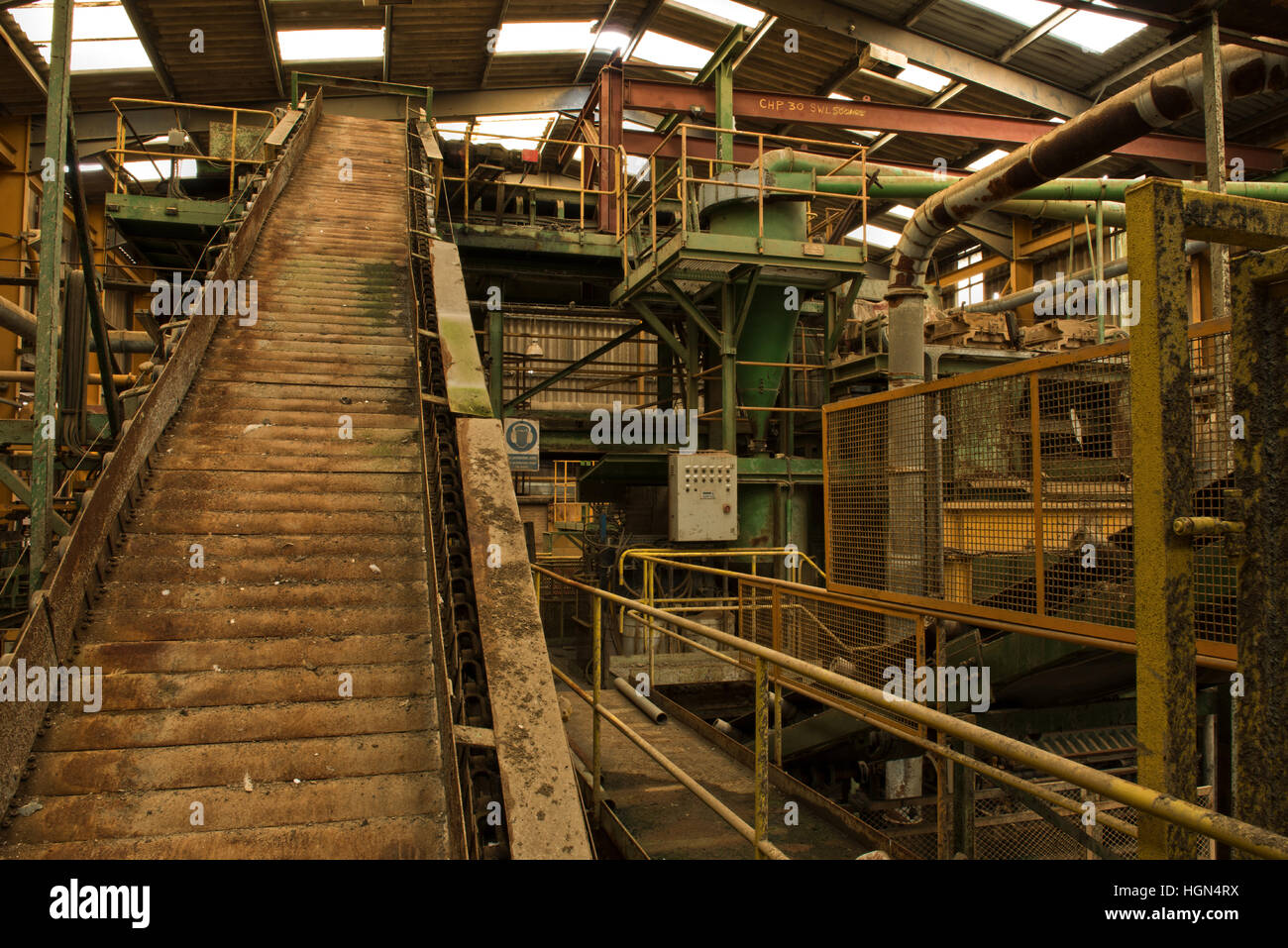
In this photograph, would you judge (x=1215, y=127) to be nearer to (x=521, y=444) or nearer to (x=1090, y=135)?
(x=1090, y=135)

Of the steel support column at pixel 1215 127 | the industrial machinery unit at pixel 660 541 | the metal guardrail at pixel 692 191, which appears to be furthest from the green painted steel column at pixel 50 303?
the steel support column at pixel 1215 127

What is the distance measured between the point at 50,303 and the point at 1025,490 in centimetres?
568

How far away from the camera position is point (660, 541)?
1197 centimetres

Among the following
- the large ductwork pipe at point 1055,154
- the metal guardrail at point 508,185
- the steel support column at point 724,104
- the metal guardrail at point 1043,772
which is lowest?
the metal guardrail at point 1043,772

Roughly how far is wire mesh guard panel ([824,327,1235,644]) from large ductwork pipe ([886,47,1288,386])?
12.4ft

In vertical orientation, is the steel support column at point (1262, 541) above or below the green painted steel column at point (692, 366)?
below

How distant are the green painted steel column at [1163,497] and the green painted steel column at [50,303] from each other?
17.1ft

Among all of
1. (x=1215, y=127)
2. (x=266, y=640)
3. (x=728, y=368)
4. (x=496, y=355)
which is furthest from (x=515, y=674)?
(x=496, y=355)

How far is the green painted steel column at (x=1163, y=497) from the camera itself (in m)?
2.13

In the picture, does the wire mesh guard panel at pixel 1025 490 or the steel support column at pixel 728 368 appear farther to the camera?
the steel support column at pixel 728 368

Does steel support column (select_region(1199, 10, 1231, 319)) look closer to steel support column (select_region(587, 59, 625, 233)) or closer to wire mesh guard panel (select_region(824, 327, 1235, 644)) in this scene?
wire mesh guard panel (select_region(824, 327, 1235, 644))

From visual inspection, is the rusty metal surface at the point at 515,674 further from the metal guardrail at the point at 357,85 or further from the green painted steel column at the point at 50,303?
the metal guardrail at the point at 357,85

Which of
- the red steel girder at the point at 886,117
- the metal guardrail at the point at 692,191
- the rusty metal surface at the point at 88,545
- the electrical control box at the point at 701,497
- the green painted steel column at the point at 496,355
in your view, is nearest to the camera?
the rusty metal surface at the point at 88,545

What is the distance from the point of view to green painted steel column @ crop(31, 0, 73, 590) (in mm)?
4586
